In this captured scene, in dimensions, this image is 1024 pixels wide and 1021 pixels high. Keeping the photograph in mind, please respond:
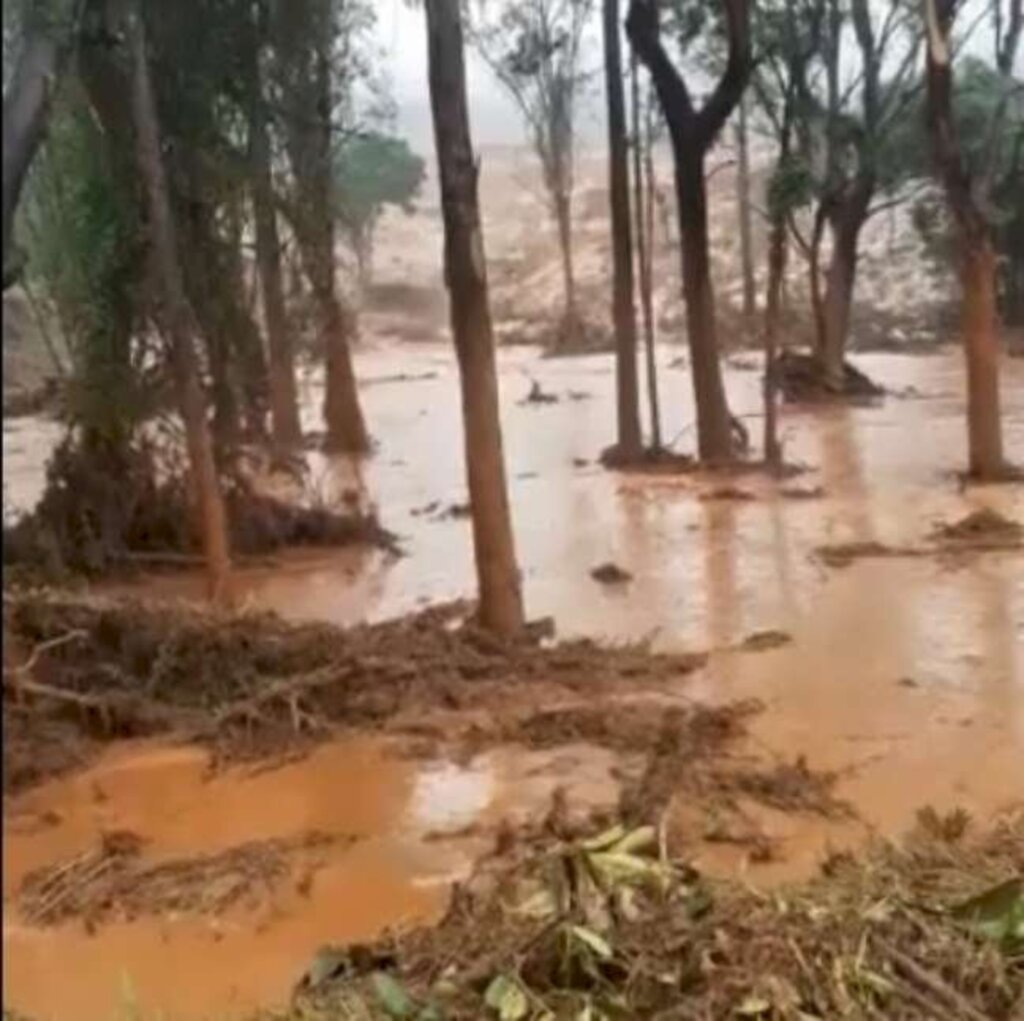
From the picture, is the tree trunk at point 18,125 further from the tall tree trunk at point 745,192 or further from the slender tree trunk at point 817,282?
the tall tree trunk at point 745,192

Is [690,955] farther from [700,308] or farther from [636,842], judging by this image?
[700,308]

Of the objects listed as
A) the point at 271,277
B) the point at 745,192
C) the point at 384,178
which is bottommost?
the point at 271,277

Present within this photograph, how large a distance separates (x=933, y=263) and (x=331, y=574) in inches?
954

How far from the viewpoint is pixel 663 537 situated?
→ 15.2 meters

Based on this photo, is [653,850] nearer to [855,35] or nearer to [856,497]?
[856,497]

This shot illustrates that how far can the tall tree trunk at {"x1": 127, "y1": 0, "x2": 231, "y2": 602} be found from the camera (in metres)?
11.1

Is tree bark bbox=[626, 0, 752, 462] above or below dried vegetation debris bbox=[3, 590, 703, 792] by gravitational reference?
above

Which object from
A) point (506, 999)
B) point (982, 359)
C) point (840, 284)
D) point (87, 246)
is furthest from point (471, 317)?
point (840, 284)

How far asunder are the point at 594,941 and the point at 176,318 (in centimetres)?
735

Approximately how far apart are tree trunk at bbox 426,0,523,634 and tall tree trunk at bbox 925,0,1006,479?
261 inches

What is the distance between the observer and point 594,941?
4949 millimetres

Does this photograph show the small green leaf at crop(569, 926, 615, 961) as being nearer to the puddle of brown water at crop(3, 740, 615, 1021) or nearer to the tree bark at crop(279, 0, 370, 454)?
the puddle of brown water at crop(3, 740, 615, 1021)

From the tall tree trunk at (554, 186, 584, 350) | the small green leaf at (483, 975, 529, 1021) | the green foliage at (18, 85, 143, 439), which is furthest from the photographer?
the tall tree trunk at (554, 186, 584, 350)

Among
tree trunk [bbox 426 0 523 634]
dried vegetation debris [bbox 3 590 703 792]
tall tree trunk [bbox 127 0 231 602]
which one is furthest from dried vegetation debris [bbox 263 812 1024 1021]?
tall tree trunk [bbox 127 0 231 602]
